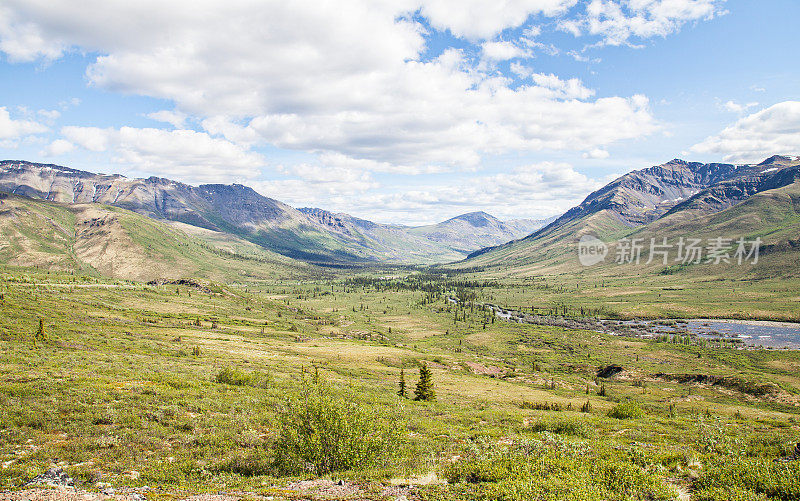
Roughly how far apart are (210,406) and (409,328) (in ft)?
545

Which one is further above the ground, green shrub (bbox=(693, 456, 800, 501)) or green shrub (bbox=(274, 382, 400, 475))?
green shrub (bbox=(693, 456, 800, 501))

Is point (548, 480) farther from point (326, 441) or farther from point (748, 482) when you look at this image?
point (326, 441)

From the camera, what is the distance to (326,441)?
1956 cm

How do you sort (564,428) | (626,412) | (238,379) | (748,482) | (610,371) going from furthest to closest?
(610,371), (626,412), (238,379), (564,428), (748,482)

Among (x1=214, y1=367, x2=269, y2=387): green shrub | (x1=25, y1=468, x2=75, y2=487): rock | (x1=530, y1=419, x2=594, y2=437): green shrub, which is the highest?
(x1=25, y1=468, x2=75, y2=487): rock

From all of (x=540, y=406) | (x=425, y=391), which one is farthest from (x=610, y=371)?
(x=425, y=391)

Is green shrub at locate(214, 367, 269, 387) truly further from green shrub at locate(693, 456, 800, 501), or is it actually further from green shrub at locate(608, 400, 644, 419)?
green shrub at locate(608, 400, 644, 419)

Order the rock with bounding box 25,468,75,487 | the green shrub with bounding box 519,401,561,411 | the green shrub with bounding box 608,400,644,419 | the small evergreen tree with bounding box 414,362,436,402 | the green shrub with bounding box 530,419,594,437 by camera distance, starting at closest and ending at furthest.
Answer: the rock with bounding box 25,468,75,487 → the green shrub with bounding box 530,419,594,437 → the green shrub with bounding box 608,400,644,419 → the small evergreen tree with bounding box 414,362,436,402 → the green shrub with bounding box 519,401,561,411

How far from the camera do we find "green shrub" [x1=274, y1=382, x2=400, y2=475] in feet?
63.2

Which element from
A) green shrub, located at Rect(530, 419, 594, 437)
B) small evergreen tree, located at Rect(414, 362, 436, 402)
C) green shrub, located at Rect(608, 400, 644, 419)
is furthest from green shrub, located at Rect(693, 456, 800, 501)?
small evergreen tree, located at Rect(414, 362, 436, 402)

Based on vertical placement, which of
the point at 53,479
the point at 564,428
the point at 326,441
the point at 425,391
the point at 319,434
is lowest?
the point at 425,391

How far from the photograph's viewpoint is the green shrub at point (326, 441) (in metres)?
19.2

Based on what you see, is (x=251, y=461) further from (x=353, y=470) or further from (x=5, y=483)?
(x=5, y=483)

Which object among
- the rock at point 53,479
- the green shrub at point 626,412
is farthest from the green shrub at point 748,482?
the green shrub at point 626,412
